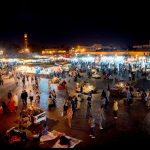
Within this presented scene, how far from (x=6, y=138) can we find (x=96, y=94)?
14.0 m

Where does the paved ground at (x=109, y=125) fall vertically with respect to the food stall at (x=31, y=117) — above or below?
below

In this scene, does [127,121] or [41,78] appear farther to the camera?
[41,78]

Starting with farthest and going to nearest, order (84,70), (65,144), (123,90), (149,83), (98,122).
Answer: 1. (84,70)
2. (149,83)
3. (123,90)
4. (98,122)
5. (65,144)

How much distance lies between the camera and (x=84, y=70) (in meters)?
49.5

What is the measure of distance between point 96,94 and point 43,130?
1277cm

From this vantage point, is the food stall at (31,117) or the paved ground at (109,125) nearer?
the paved ground at (109,125)

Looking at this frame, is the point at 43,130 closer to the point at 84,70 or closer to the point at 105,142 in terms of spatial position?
the point at 105,142

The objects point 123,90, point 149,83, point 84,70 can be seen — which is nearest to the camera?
point 123,90

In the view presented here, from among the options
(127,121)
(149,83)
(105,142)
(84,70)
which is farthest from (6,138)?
(84,70)

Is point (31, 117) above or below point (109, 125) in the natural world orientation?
above

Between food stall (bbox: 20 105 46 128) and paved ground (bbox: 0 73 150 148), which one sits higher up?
food stall (bbox: 20 105 46 128)

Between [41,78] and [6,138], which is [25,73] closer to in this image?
[41,78]

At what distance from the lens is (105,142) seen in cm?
1350

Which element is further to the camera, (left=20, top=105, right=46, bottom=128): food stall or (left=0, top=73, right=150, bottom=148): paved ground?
(left=20, top=105, right=46, bottom=128): food stall
